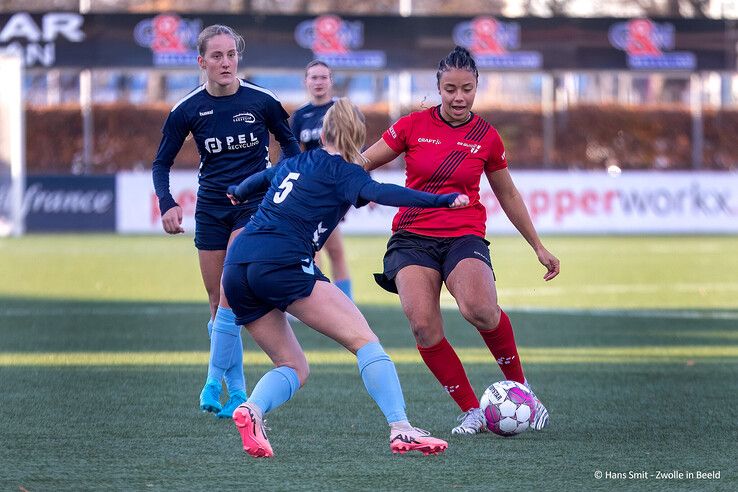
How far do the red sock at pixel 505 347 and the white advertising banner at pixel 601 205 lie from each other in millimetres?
19083

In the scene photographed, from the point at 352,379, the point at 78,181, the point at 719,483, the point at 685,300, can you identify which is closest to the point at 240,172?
the point at 352,379

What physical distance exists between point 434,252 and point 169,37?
986 inches

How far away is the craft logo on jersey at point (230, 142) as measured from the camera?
7.75 m

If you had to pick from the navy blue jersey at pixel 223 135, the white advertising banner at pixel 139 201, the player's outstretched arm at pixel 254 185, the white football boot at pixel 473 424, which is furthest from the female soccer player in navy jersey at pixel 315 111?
the white advertising banner at pixel 139 201

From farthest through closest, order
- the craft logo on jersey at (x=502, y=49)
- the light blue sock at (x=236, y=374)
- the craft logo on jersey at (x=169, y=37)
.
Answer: the craft logo on jersey at (x=502, y=49), the craft logo on jersey at (x=169, y=37), the light blue sock at (x=236, y=374)

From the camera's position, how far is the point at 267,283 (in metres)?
6.20

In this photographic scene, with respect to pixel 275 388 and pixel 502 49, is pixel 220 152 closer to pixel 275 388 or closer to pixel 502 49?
pixel 275 388

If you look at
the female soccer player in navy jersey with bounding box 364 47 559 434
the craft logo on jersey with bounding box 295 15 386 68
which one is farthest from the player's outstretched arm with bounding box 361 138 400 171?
the craft logo on jersey with bounding box 295 15 386 68

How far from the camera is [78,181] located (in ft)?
87.5

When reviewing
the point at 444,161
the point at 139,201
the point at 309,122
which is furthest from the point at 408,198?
the point at 139,201

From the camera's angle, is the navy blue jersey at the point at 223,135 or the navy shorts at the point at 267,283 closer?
the navy shorts at the point at 267,283

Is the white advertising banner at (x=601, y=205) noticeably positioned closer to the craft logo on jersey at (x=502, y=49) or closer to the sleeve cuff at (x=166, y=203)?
the craft logo on jersey at (x=502, y=49)

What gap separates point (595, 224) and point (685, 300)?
12.8 m

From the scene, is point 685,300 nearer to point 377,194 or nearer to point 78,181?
point 377,194
